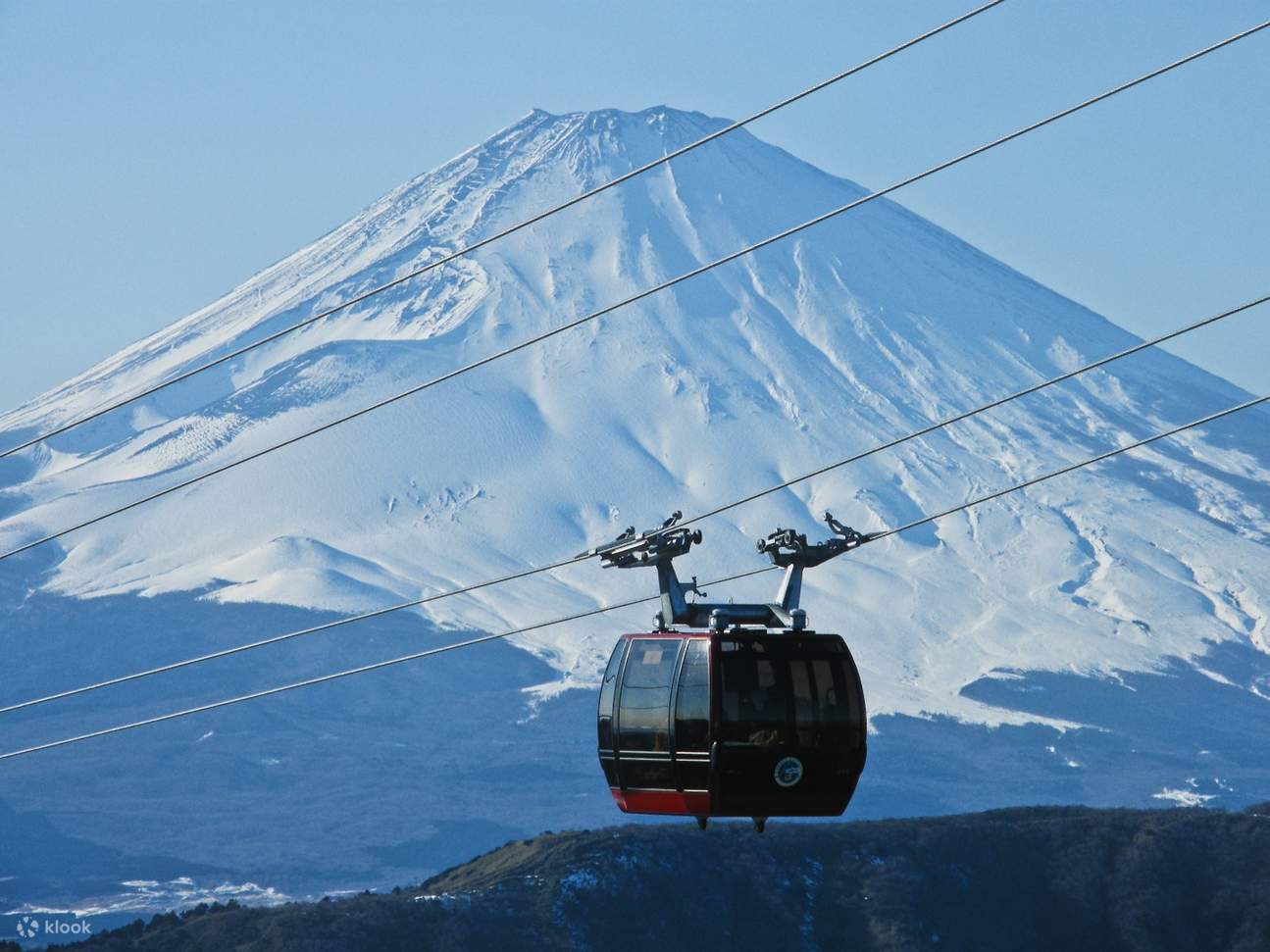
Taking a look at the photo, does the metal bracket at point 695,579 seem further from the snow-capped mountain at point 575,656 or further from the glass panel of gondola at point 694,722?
the snow-capped mountain at point 575,656

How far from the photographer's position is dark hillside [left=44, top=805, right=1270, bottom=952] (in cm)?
6150

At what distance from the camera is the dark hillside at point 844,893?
6150 cm

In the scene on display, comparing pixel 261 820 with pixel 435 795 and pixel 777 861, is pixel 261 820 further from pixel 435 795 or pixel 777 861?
pixel 777 861

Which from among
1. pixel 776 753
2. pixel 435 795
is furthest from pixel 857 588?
pixel 776 753

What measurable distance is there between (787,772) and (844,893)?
48.9 meters

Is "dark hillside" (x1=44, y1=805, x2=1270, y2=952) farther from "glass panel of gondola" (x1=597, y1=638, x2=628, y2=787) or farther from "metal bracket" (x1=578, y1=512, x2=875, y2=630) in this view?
"metal bracket" (x1=578, y1=512, x2=875, y2=630)

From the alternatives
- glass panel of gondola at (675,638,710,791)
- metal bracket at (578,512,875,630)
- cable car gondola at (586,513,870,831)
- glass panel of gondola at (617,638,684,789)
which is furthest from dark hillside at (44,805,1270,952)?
glass panel of gondola at (675,638,710,791)

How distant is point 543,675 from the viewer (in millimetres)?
185250

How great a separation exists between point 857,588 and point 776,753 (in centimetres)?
17178

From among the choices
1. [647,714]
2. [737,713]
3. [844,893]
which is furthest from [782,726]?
[844,893]

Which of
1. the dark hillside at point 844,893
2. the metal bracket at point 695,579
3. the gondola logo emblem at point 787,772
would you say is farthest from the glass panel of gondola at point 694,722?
the dark hillside at point 844,893

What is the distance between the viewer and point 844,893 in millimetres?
65750

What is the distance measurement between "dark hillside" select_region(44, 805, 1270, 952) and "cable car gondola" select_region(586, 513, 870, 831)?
1674 inches

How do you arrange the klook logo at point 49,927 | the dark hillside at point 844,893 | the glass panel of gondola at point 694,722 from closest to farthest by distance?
1. the glass panel of gondola at point 694,722
2. the dark hillside at point 844,893
3. the klook logo at point 49,927
